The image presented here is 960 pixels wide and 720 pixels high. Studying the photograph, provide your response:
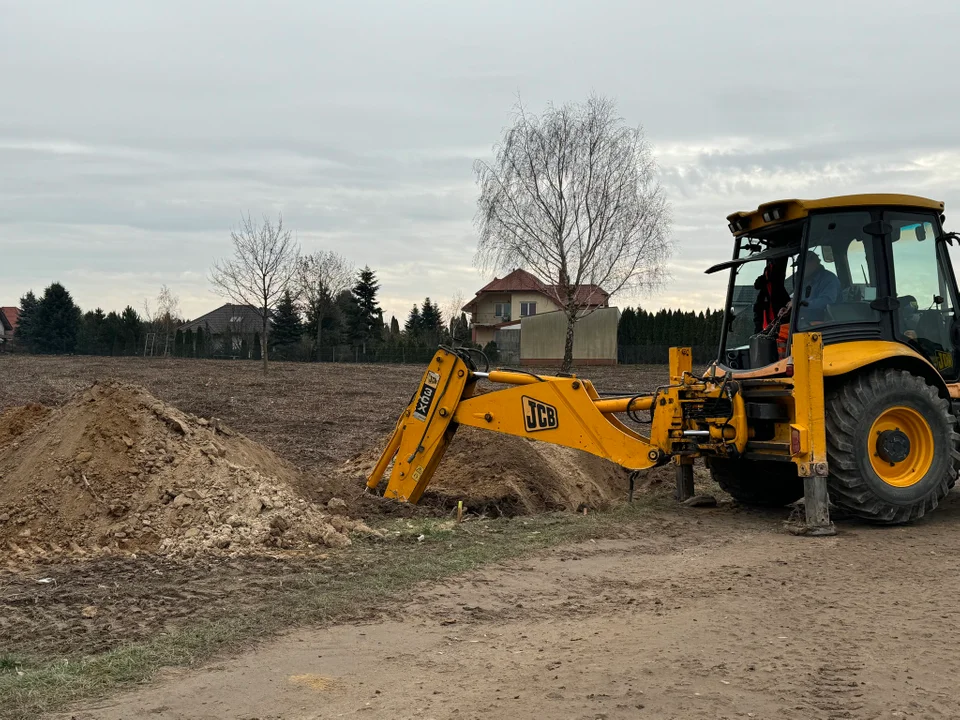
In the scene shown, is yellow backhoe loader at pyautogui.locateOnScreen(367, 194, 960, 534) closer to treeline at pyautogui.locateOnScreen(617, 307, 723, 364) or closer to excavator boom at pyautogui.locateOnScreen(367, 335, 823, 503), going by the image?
excavator boom at pyautogui.locateOnScreen(367, 335, 823, 503)

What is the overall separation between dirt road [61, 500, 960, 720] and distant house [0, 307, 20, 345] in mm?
87141

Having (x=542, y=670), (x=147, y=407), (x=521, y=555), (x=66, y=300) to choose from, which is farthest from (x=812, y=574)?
(x=66, y=300)

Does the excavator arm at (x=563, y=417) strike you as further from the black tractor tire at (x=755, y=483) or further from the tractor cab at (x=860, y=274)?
the black tractor tire at (x=755, y=483)

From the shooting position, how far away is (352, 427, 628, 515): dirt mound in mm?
10102

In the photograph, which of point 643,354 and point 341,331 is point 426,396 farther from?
point 341,331

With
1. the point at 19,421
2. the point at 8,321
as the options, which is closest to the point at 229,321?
the point at 8,321

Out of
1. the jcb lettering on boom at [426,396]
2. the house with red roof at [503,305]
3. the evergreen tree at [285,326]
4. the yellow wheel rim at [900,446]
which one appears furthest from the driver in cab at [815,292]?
the house with red roof at [503,305]

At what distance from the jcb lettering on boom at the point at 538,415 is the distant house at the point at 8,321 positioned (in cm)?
8493

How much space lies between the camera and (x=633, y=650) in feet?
15.9

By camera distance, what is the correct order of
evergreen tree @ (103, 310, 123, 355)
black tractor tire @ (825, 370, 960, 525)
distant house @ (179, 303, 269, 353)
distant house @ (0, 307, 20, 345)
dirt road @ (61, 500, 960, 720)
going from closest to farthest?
dirt road @ (61, 500, 960, 720)
black tractor tire @ (825, 370, 960, 525)
evergreen tree @ (103, 310, 123, 355)
distant house @ (179, 303, 269, 353)
distant house @ (0, 307, 20, 345)

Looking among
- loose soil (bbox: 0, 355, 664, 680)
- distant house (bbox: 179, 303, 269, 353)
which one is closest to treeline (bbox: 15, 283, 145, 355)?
distant house (bbox: 179, 303, 269, 353)

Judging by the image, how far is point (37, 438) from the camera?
8.88 m

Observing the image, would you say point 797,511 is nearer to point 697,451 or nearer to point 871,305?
point 697,451

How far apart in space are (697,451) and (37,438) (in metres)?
5.98
